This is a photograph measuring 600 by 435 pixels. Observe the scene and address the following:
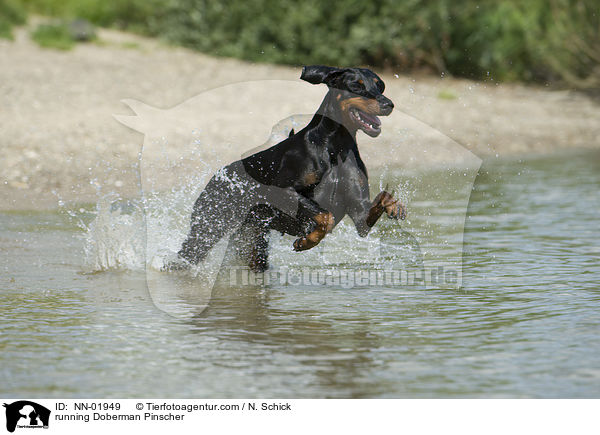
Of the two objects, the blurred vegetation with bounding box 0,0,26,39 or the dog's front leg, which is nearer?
the dog's front leg

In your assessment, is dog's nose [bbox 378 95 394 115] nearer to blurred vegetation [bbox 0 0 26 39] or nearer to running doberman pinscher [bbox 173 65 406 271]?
running doberman pinscher [bbox 173 65 406 271]

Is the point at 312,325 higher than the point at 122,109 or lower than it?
lower

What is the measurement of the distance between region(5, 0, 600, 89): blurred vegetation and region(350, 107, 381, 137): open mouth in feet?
40.7

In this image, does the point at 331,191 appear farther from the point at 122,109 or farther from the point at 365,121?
the point at 122,109

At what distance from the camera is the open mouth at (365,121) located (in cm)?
564

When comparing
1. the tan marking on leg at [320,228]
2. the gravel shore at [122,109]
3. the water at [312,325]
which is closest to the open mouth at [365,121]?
the tan marking on leg at [320,228]

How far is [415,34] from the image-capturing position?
1864cm

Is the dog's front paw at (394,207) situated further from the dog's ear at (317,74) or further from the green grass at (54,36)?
the green grass at (54,36)

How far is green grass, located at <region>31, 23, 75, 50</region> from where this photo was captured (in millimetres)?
17656
